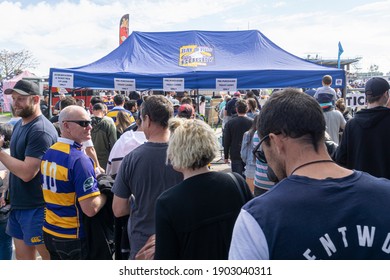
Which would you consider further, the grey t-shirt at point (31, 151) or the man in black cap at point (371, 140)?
the man in black cap at point (371, 140)

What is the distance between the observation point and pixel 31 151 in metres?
3.03

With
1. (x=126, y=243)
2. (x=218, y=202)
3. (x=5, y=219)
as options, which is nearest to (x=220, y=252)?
(x=218, y=202)

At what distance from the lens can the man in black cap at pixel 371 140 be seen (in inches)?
129

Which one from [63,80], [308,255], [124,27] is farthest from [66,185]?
[124,27]

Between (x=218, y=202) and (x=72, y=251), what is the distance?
1.44 meters

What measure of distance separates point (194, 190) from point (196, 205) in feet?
0.26

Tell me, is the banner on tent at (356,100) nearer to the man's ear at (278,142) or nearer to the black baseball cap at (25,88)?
the black baseball cap at (25,88)

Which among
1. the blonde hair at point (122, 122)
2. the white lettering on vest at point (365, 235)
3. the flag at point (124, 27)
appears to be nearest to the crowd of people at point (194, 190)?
the white lettering on vest at point (365, 235)

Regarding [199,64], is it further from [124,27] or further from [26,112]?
[124,27]

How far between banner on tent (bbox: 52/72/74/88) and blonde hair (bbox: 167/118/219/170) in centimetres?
587

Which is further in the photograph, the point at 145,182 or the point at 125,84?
the point at 125,84

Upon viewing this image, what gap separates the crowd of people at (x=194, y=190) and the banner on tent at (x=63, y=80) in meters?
3.46

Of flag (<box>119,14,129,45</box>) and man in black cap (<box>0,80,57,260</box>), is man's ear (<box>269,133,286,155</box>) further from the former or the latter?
flag (<box>119,14,129,45</box>)
